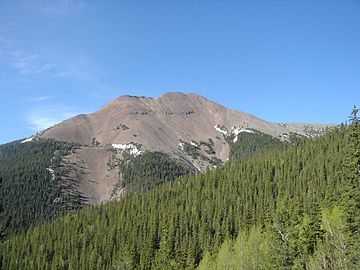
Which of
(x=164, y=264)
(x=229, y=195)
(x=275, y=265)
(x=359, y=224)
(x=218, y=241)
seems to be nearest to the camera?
(x=359, y=224)

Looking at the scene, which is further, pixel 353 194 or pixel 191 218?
pixel 191 218

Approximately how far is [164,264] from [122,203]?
9752 centimetres

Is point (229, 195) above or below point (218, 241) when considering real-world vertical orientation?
above

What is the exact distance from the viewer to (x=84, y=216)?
194000 millimetres

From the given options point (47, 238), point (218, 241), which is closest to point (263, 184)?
point (218, 241)

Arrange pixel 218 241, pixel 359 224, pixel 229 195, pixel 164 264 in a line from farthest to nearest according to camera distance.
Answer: pixel 229 195, pixel 218 241, pixel 164 264, pixel 359 224

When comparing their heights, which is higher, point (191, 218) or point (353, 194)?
point (191, 218)

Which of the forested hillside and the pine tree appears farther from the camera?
the forested hillside

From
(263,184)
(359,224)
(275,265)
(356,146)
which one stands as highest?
(263,184)

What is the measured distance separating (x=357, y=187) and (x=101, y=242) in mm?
135115

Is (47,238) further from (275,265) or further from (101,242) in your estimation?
(275,265)

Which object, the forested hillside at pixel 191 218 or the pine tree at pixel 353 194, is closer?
the pine tree at pixel 353 194

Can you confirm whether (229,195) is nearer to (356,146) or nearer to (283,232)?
(283,232)

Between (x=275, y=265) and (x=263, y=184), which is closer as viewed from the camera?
(x=275, y=265)
